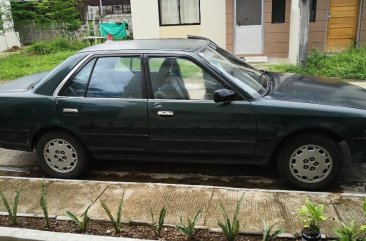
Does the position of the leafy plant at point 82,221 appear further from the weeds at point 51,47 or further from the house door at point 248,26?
the weeds at point 51,47

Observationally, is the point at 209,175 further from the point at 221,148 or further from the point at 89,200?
the point at 89,200

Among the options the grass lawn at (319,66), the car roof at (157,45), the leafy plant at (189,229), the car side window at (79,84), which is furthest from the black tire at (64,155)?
the grass lawn at (319,66)

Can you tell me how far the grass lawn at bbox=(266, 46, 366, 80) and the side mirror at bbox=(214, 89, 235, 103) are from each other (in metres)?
5.94

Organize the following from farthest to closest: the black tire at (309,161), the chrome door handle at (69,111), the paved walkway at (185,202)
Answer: the chrome door handle at (69,111) < the black tire at (309,161) < the paved walkway at (185,202)

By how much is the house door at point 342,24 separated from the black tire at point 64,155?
10017 millimetres

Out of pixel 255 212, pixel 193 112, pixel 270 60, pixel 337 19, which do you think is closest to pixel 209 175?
pixel 193 112

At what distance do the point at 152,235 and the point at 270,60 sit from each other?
10.1 metres

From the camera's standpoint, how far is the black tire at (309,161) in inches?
171

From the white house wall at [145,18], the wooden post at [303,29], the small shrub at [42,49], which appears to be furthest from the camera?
the small shrub at [42,49]

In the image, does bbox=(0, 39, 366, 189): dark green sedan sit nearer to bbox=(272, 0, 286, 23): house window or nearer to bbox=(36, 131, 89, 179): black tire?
bbox=(36, 131, 89, 179): black tire

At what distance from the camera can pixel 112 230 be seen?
3.69 m

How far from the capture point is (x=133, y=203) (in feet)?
13.7

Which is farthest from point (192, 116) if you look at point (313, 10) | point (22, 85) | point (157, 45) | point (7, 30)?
point (7, 30)

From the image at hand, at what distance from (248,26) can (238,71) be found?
8.85 m
